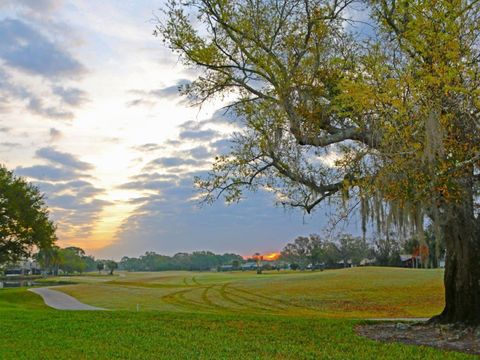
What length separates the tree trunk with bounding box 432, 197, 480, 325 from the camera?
13.0m

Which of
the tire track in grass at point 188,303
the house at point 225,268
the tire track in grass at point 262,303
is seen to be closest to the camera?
the tire track in grass at point 262,303

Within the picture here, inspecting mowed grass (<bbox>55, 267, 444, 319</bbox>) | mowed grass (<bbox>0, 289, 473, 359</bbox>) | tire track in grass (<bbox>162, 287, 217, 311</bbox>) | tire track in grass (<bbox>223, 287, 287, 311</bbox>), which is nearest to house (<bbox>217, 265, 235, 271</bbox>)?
mowed grass (<bbox>55, 267, 444, 319</bbox>)

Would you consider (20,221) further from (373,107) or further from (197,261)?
(197,261)

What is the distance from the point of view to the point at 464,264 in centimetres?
Answer: 1334

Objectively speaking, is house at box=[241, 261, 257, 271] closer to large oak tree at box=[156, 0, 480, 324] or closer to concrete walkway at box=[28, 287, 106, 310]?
concrete walkway at box=[28, 287, 106, 310]

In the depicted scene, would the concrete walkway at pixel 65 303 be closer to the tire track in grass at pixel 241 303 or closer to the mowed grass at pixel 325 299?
the mowed grass at pixel 325 299

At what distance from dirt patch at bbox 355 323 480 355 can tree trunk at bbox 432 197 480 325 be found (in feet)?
1.28

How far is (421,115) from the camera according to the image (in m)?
9.18

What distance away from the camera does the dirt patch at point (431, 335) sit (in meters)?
11.8

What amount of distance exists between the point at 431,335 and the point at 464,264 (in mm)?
1925

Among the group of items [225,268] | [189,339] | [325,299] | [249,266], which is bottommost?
[325,299]

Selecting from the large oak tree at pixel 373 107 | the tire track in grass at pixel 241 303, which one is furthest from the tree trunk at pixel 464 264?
the tire track in grass at pixel 241 303

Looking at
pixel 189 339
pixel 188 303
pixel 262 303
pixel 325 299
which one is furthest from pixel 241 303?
pixel 189 339

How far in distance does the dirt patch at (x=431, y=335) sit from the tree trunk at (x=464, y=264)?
39 cm
